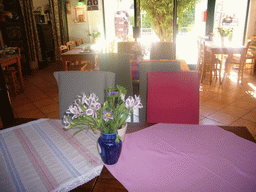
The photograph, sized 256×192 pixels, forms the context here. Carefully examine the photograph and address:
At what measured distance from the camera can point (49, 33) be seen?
6969 mm

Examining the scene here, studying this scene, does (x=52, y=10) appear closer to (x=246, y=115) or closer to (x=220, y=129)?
(x=246, y=115)

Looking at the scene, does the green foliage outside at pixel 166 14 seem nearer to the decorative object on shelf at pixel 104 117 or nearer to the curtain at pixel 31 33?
the curtain at pixel 31 33

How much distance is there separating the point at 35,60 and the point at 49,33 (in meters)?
1.18

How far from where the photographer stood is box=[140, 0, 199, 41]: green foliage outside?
6.05 m

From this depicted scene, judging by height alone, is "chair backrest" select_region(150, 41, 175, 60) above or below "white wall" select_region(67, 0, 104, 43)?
below

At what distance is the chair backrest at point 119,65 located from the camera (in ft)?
8.84

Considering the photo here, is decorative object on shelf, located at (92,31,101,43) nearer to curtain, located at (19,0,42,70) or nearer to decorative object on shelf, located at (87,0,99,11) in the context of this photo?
decorative object on shelf, located at (87,0,99,11)

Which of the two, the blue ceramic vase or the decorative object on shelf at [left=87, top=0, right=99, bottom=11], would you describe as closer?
the blue ceramic vase

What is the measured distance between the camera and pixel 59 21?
7020 millimetres

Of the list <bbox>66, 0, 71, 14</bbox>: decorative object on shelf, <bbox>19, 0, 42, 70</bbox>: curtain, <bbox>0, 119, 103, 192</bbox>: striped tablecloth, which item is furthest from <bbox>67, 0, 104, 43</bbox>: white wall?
<bbox>0, 119, 103, 192</bbox>: striped tablecloth

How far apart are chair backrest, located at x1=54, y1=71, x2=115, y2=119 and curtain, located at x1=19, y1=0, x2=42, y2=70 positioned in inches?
200

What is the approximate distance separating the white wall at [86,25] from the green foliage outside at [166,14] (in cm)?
144

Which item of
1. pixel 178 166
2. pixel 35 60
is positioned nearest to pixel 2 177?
pixel 178 166

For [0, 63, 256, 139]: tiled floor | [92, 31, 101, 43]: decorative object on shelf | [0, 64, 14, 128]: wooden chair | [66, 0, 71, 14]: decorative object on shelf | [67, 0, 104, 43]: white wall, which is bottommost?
[0, 63, 256, 139]: tiled floor
